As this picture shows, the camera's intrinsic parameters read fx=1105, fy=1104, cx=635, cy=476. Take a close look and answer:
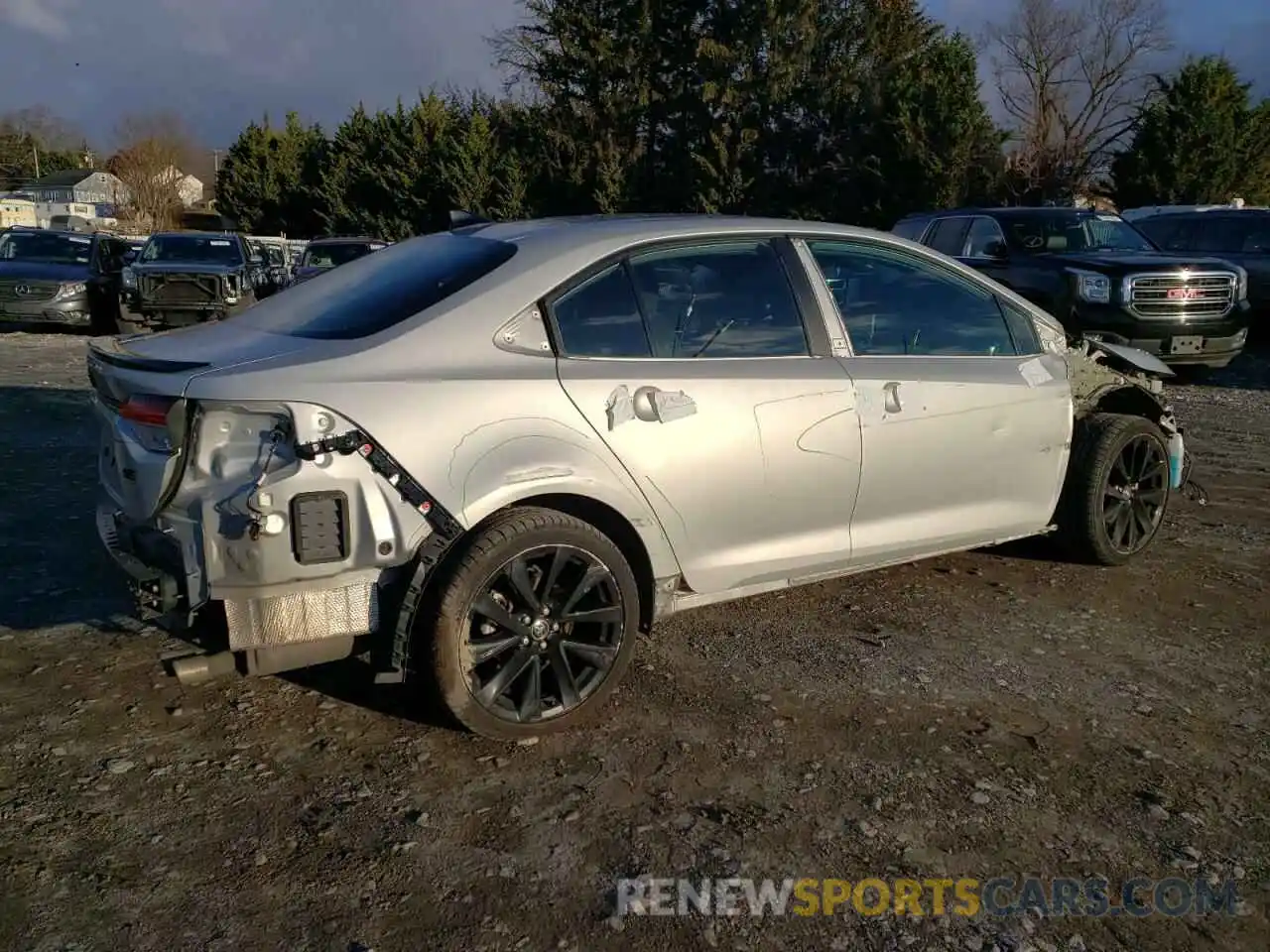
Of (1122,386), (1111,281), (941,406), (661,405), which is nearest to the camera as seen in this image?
(661,405)

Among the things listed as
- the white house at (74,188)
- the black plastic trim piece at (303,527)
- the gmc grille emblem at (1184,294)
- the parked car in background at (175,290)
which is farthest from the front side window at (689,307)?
the white house at (74,188)

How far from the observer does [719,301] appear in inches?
160

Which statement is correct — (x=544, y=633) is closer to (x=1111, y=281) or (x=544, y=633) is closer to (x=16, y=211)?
(x=1111, y=281)

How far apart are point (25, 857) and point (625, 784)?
1.65m

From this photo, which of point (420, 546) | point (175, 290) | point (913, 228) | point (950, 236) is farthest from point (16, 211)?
point (420, 546)

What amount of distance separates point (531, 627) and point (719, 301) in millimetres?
1391

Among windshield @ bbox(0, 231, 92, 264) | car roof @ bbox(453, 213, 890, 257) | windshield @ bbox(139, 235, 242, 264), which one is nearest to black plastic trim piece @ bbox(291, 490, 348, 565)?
car roof @ bbox(453, 213, 890, 257)

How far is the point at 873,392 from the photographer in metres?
4.26

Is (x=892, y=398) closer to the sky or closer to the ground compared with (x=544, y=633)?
closer to the sky

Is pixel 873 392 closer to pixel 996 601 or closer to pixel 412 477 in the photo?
pixel 996 601

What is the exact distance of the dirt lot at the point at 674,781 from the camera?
2732 millimetres

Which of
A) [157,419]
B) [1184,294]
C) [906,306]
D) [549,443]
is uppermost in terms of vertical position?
[1184,294]

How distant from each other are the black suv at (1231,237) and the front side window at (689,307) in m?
12.5

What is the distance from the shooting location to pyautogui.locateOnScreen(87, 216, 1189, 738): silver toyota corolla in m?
3.20
